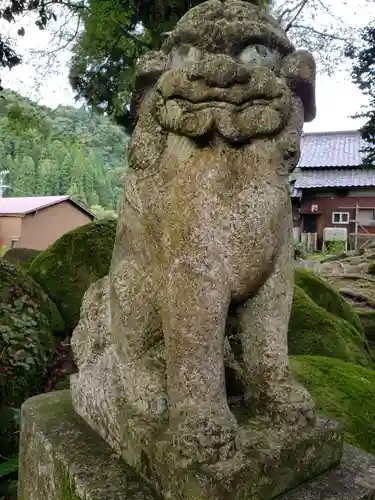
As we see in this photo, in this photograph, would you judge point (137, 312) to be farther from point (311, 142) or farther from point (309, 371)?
point (311, 142)

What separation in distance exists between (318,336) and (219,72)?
8.23ft

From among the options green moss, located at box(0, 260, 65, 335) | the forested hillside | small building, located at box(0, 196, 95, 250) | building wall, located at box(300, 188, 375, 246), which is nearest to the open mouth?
green moss, located at box(0, 260, 65, 335)

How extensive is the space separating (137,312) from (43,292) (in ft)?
6.73

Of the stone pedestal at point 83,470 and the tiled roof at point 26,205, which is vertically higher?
the tiled roof at point 26,205

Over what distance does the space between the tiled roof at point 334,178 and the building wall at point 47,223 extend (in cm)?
645

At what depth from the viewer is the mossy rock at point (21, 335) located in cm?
244

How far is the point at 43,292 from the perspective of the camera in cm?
304


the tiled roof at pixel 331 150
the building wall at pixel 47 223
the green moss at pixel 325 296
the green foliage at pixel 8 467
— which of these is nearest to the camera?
the green foliage at pixel 8 467

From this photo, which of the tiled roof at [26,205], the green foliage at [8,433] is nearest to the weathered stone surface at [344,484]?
the green foliage at [8,433]

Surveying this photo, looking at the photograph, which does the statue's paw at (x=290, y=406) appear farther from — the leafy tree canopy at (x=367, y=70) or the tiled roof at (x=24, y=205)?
the tiled roof at (x=24, y=205)

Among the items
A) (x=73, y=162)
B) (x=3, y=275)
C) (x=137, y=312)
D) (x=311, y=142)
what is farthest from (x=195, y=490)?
(x=73, y=162)

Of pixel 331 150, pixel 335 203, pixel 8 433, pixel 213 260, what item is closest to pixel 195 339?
pixel 213 260

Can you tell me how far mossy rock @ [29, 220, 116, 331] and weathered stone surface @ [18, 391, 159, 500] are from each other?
174 cm

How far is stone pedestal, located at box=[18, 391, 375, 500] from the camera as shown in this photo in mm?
1003
